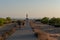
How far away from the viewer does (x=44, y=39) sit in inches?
525

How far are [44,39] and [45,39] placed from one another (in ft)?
0.41

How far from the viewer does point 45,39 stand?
43.4 feet

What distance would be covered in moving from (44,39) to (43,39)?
0.08 m

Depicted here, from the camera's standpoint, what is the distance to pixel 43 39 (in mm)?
13281

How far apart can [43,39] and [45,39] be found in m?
0.14
